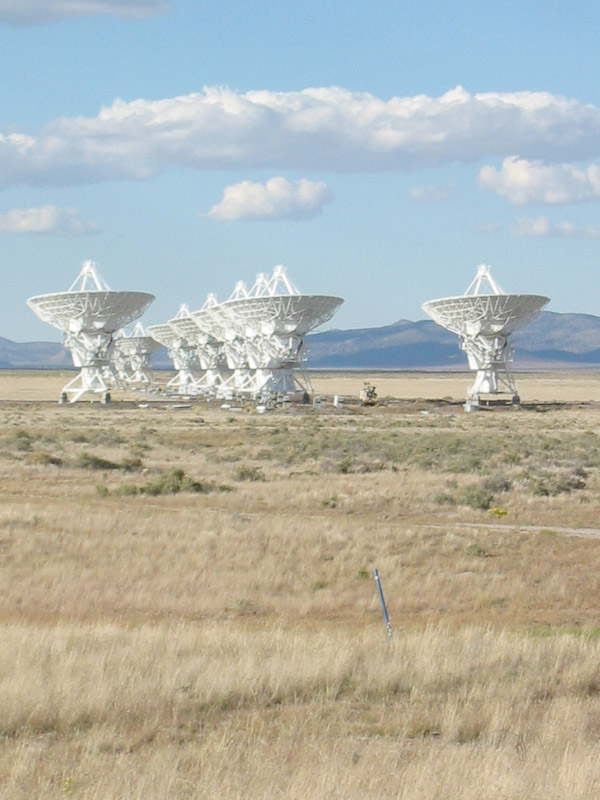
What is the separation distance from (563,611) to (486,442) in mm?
28900

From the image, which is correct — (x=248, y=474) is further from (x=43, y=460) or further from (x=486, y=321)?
(x=486, y=321)

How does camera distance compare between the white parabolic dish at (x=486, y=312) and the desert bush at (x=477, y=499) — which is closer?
the desert bush at (x=477, y=499)

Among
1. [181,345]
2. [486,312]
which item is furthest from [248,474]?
[181,345]

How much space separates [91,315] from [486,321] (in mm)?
27990

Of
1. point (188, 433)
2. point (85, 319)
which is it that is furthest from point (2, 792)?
point (85, 319)

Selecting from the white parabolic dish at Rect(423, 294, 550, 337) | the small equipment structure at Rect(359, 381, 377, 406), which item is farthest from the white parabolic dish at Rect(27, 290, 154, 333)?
the white parabolic dish at Rect(423, 294, 550, 337)

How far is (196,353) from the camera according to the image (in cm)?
12838

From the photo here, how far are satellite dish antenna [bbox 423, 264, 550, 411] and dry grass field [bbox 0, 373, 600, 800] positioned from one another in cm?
4230

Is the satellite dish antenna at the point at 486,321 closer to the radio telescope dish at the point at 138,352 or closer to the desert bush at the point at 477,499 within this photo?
the desert bush at the point at 477,499

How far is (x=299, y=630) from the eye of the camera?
12.5m

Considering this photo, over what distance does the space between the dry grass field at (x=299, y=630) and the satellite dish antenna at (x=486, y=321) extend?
42299mm

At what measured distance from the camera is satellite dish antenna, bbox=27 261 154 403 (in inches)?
3159

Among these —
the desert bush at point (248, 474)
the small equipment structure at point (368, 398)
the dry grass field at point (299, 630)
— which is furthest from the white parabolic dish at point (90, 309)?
the desert bush at point (248, 474)

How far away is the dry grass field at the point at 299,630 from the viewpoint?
6.94 meters
